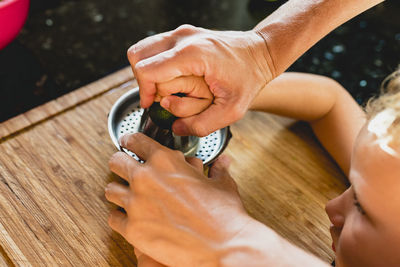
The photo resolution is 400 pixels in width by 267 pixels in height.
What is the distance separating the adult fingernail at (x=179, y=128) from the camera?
70 centimetres

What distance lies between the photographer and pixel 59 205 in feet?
2.44

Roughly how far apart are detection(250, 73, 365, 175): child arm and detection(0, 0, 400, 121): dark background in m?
0.19

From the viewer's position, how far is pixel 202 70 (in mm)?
662

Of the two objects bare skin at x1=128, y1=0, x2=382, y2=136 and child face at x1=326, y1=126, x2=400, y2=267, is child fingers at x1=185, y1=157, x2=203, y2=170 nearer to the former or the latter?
bare skin at x1=128, y1=0, x2=382, y2=136

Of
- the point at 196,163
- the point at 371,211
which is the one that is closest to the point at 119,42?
the point at 196,163

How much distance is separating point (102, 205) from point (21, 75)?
495 mm

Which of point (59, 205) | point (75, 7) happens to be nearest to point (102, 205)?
point (59, 205)

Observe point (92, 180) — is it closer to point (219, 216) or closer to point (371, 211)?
point (219, 216)

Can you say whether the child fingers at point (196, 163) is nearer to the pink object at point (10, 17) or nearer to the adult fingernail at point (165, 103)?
the adult fingernail at point (165, 103)

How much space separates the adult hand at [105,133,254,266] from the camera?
23.8 inches

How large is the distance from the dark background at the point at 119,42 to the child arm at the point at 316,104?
188 millimetres

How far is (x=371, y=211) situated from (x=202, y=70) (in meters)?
0.33

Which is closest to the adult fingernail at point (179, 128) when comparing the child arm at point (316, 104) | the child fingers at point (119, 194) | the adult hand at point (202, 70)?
the adult hand at point (202, 70)

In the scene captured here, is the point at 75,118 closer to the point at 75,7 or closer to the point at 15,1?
the point at 15,1
